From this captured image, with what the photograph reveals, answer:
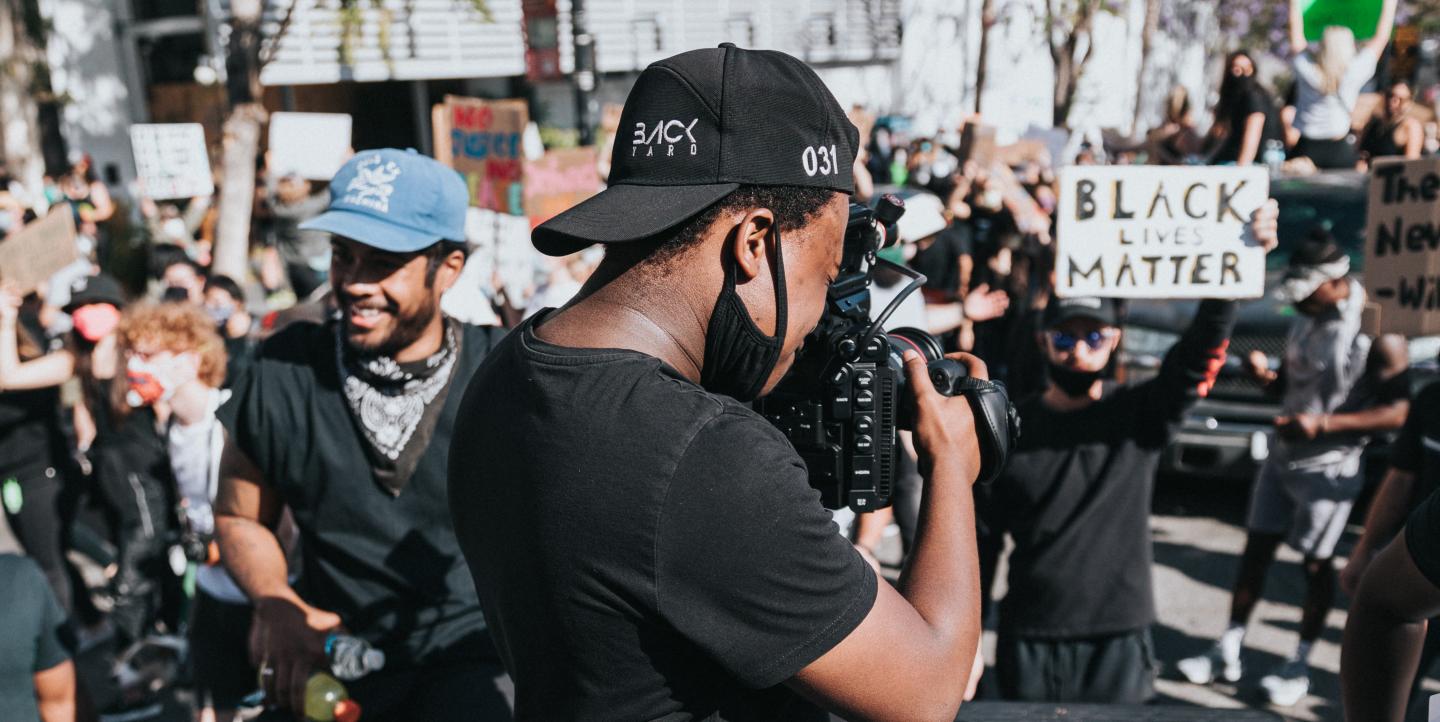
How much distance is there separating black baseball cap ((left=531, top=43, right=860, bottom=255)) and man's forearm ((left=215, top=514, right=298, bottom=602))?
1.50 m

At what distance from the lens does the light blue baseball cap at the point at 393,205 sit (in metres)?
2.74

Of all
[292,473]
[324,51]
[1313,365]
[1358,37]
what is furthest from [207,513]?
[324,51]

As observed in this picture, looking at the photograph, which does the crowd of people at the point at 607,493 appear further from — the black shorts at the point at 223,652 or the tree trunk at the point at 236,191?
the tree trunk at the point at 236,191

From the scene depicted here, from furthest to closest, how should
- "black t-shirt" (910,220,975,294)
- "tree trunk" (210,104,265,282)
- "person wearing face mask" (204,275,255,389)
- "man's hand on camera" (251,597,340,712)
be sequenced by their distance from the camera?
"tree trunk" (210,104,265,282), "black t-shirt" (910,220,975,294), "person wearing face mask" (204,275,255,389), "man's hand on camera" (251,597,340,712)

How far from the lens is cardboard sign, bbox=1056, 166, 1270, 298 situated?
382 centimetres

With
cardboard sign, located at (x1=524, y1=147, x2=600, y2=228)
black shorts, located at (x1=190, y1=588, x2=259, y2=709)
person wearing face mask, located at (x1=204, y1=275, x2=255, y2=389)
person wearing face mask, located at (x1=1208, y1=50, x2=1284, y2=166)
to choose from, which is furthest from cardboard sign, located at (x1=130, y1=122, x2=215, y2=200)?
person wearing face mask, located at (x1=1208, y1=50, x2=1284, y2=166)

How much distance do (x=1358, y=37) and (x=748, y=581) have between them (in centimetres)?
983

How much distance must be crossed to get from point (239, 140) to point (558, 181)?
14.4 feet

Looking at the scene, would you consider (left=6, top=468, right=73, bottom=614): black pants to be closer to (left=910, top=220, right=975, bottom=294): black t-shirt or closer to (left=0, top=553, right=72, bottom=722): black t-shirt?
(left=0, top=553, right=72, bottom=722): black t-shirt

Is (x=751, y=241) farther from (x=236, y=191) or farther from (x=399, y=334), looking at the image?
(x=236, y=191)

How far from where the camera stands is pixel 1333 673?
202 inches

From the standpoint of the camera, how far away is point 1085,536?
3.69 meters

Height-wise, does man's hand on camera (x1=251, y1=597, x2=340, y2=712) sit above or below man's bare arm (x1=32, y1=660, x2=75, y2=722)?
above

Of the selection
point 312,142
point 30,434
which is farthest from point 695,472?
point 312,142
